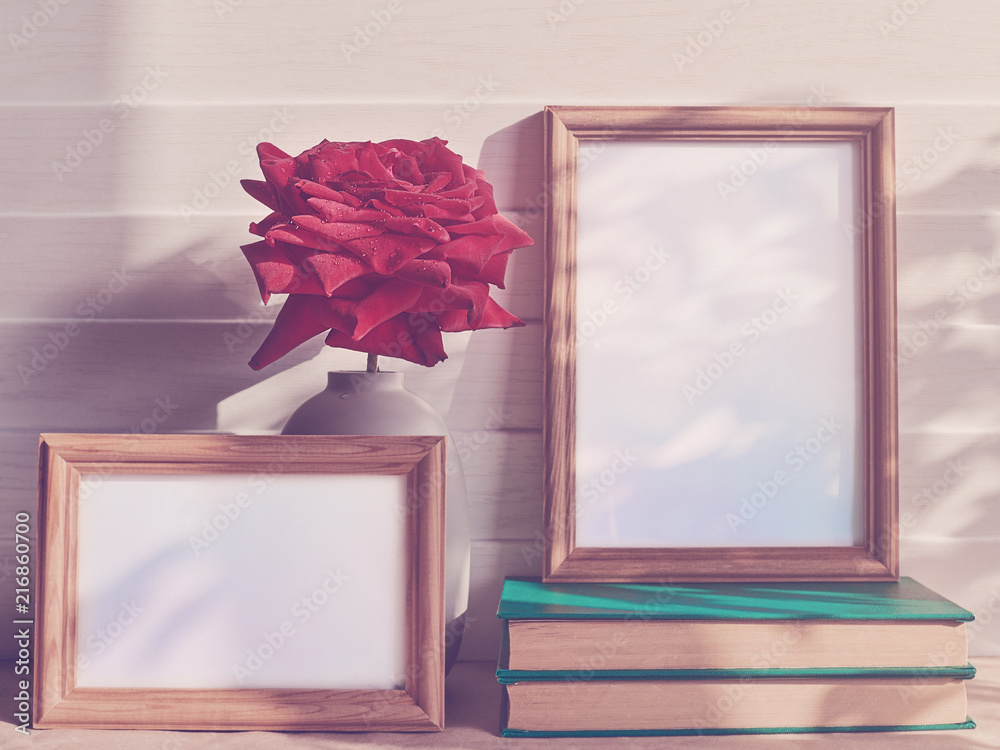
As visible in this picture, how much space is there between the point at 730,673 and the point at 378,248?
421 millimetres

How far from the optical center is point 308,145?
0.73 m

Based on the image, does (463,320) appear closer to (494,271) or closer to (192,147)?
(494,271)

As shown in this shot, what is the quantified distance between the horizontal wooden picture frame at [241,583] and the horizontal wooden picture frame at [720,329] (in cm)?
19

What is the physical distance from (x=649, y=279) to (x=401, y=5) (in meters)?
0.38

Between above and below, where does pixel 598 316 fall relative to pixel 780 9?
below

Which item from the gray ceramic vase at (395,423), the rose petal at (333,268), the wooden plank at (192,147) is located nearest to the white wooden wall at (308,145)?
the wooden plank at (192,147)

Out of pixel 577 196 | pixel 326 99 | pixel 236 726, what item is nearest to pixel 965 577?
pixel 577 196

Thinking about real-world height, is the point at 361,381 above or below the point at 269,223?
below

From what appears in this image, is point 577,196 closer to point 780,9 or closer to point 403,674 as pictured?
point 780,9

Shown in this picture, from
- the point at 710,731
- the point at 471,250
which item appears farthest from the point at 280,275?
the point at 710,731

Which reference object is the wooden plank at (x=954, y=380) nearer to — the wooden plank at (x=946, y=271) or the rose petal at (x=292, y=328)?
the wooden plank at (x=946, y=271)

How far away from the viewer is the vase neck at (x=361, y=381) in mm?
606

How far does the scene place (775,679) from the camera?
549 mm

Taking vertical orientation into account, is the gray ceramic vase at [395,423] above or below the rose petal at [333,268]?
below
